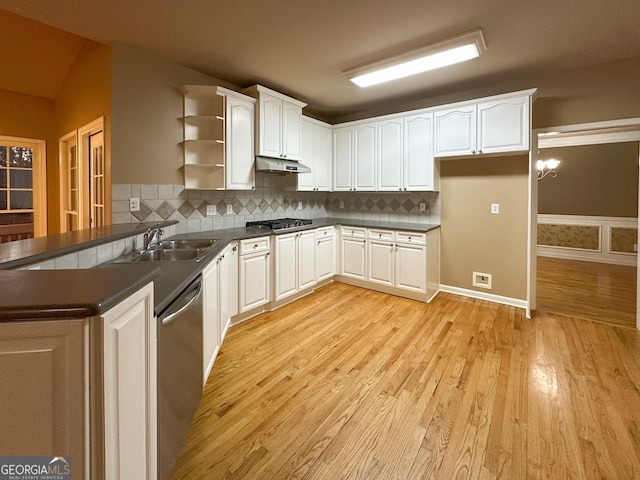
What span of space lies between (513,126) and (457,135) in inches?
22.0

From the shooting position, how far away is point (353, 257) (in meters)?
4.45

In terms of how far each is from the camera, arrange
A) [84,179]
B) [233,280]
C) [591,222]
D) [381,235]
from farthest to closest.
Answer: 1. [591,222]
2. [381,235]
3. [84,179]
4. [233,280]

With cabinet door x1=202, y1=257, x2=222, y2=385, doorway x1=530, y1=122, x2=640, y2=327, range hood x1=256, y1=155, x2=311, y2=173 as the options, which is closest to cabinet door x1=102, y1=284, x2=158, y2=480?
cabinet door x1=202, y1=257, x2=222, y2=385

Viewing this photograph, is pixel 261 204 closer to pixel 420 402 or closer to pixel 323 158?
pixel 323 158

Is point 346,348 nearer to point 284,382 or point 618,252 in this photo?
point 284,382

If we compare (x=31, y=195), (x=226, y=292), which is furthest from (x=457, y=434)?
(x=31, y=195)

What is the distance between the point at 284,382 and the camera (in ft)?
7.29

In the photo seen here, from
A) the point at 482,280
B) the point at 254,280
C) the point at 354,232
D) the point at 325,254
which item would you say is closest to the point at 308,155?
the point at 354,232

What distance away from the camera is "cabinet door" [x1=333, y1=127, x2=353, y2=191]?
4672 millimetres

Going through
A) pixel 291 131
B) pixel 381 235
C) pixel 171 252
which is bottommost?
pixel 171 252

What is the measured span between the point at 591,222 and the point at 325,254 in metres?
5.37

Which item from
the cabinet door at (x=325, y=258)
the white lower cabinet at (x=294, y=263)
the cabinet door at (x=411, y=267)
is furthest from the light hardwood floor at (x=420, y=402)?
the cabinet door at (x=325, y=258)

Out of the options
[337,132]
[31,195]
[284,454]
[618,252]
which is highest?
[337,132]

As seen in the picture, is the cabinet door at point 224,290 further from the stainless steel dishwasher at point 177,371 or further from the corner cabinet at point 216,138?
the corner cabinet at point 216,138
